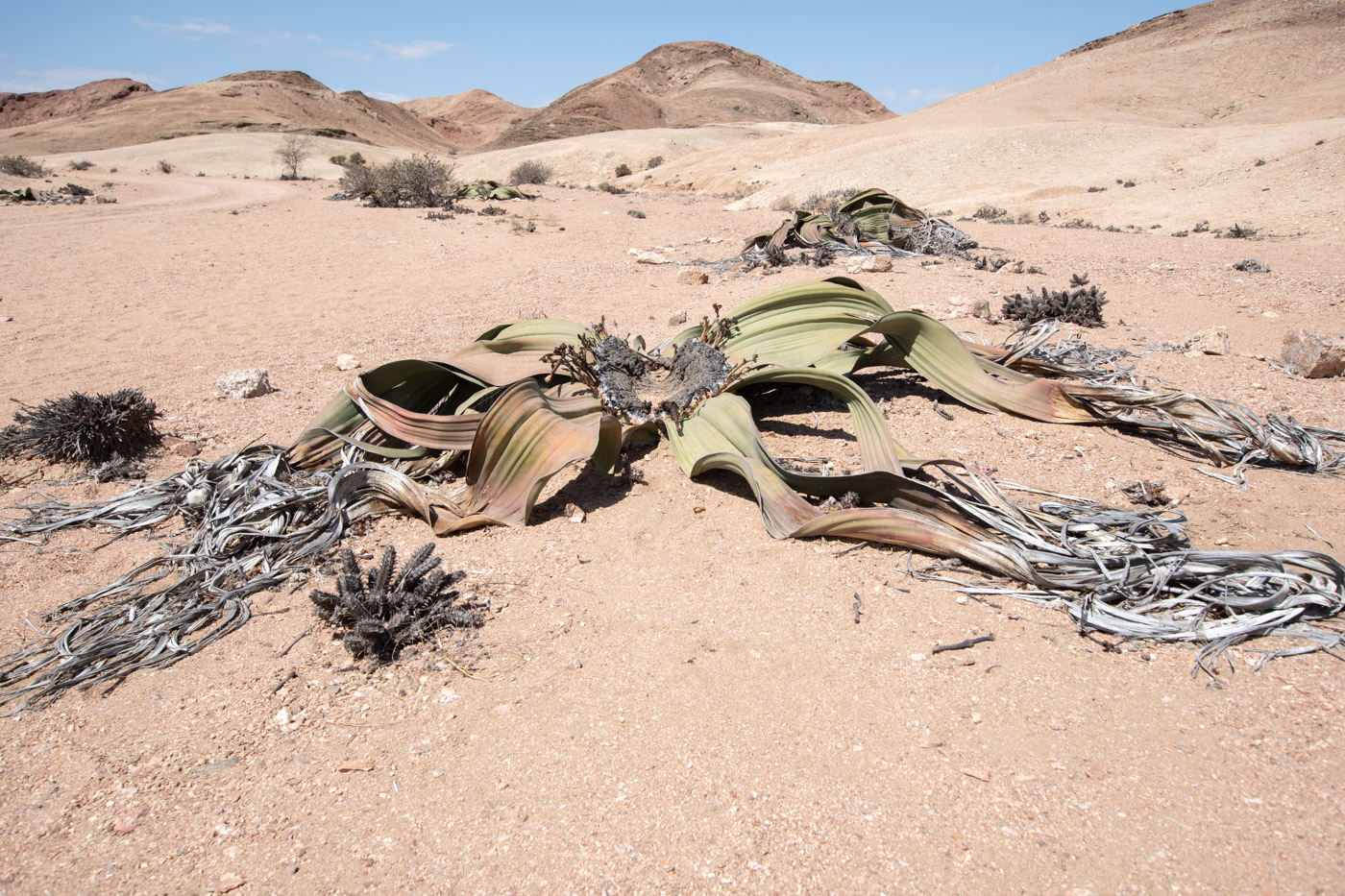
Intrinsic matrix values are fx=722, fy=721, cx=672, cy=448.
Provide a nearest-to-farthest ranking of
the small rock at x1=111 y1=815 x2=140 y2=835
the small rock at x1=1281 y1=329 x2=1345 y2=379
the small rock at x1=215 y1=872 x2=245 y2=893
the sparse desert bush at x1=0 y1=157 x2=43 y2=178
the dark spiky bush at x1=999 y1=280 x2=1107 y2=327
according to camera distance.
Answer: the small rock at x1=215 y1=872 x2=245 y2=893 → the small rock at x1=111 y1=815 x2=140 y2=835 → the small rock at x1=1281 y1=329 x2=1345 y2=379 → the dark spiky bush at x1=999 y1=280 x2=1107 y2=327 → the sparse desert bush at x1=0 y1=157 x2=43 y2=178

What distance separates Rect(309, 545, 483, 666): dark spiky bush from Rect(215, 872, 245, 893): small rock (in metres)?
0.53

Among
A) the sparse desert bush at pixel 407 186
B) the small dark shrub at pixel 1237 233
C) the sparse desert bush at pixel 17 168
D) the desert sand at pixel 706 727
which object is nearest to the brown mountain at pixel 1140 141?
the small dark shrub at pixel 1237 233

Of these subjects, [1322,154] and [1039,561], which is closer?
[1039,561]

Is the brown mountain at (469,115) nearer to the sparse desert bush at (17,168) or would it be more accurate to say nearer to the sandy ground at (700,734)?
the sparse desert bush at (17,168)

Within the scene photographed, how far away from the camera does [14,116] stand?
1932 inches

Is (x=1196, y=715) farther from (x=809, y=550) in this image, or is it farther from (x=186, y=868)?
(x=186, y=868)

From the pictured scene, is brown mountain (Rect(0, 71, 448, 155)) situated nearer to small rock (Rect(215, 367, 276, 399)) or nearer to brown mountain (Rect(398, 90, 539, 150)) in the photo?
brown mountain (Rect(398, 90, 539, 150))

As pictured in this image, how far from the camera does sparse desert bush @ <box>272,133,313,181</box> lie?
72.5 feet

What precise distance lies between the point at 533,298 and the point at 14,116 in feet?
215

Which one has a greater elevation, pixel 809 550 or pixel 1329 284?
pixel 1329 284

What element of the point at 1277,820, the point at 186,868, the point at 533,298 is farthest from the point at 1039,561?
the point at 533,298

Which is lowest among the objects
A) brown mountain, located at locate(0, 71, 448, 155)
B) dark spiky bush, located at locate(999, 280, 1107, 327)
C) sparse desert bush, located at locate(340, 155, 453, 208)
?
dark spiky bush, located at locate(999, 280, 1107, 327)

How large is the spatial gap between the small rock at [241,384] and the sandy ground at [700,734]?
2.74 feet

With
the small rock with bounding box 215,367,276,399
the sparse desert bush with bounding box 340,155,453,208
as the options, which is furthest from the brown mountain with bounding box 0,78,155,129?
the small rock with bounding box 215,367,276,399
